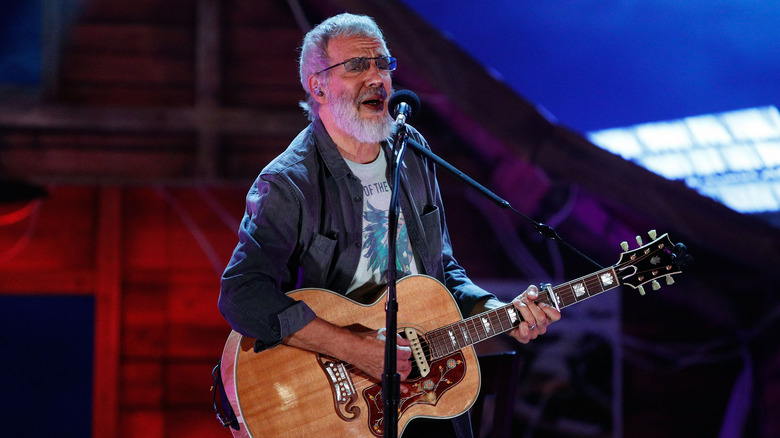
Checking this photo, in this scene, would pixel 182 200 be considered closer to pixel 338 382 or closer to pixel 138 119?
pixel 138 119

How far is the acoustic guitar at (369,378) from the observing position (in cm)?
255

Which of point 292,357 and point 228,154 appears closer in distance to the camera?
point 292,357

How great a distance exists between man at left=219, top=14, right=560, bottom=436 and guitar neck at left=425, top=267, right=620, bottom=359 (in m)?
0.06

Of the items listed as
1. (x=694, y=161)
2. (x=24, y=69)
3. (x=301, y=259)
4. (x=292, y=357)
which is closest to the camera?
(x=292, y=357)

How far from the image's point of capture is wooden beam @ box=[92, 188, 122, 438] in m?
5.49

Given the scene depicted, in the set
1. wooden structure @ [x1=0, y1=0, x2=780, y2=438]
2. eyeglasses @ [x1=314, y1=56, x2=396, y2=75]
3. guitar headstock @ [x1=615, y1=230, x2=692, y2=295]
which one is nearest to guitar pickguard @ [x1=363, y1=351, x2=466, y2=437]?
guitar headstock @ [x1=615, y1=230, x2=692, y2=295]

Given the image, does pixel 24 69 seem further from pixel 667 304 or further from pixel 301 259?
pixel 667 304

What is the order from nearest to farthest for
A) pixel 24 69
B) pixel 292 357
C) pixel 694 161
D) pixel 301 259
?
pixel 292 357, pixel 301 259, pixel 694 161, pixel 24 69

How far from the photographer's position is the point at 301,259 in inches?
112

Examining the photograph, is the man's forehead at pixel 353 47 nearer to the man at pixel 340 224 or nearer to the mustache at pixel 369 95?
the man at pixel 340 224

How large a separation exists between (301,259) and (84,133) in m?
3.49

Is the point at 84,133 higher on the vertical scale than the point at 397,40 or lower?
lower

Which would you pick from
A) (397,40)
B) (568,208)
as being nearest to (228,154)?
(397,40)

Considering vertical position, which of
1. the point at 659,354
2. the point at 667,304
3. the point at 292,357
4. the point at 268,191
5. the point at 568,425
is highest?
the point at 268,191
